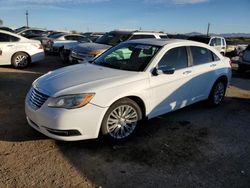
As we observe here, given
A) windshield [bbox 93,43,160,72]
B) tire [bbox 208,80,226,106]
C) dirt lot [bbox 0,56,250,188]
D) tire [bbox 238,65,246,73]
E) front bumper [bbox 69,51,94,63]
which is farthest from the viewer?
tire [bbox 238,65,246,73]

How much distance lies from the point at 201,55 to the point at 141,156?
9.71 feet

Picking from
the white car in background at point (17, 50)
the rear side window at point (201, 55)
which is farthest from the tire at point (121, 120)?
the white car in background at point (17, 50)

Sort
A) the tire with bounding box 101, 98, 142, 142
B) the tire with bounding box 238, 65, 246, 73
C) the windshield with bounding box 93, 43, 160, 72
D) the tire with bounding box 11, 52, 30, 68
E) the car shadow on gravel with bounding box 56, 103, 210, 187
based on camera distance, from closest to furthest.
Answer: the car shadow on gravel with bounding box 56, 103, 210, 187, the tire with bounding box 101, 98, 142, 142, the windshield with bounding box 93, 43, 160, 72, the tire with bounding box 11, 52, 30, 68, the tire with bounding box 238, 65, 246, 73

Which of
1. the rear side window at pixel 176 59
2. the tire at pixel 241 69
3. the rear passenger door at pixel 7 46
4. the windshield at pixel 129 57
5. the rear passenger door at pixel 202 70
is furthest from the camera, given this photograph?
the tire at pixel 241 69

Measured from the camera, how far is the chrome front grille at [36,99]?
415 centimetres

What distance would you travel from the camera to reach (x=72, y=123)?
3959 millimetres

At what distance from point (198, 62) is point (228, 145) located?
197cm

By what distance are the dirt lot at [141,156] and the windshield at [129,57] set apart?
1197mm

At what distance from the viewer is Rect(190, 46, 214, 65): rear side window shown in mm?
5891

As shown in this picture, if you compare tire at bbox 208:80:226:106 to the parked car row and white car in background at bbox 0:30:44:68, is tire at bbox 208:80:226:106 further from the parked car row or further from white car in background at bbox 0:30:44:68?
white car in background at bbox 0:30:44:68

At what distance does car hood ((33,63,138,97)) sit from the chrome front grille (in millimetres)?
56

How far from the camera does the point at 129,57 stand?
5.45 meters

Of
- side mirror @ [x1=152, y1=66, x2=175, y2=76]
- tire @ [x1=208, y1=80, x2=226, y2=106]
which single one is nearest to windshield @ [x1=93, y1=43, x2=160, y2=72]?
side mirror @ [x1=152, y1=66, x2=175, y2=76]

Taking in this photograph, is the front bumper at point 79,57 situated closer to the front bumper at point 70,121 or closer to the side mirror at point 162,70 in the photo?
the side mirror at point 162,70
